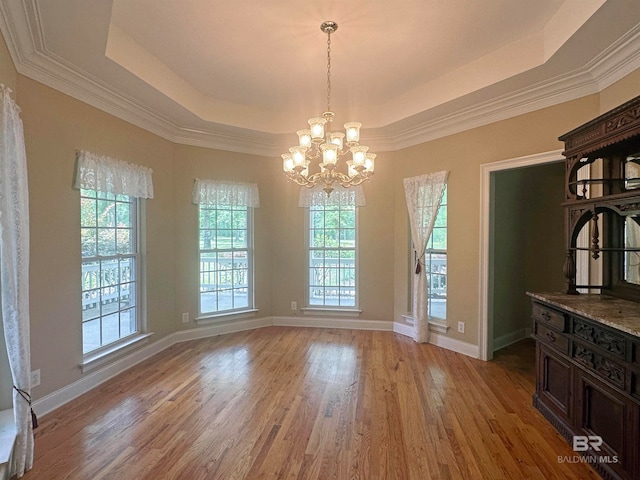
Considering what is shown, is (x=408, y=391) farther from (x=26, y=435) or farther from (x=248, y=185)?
(x=248, y=185)

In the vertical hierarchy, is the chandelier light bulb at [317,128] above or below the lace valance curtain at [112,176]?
above

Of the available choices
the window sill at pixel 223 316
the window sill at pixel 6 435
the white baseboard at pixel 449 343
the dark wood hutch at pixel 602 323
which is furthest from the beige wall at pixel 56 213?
the dark wood hutch at pixel 602 323

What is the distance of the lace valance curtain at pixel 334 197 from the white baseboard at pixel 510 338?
2576mm

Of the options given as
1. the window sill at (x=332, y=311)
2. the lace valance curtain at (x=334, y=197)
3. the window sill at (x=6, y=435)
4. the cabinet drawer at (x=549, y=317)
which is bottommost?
the window sill at (x=6, y=435)

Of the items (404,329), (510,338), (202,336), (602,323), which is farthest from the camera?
(404,329)

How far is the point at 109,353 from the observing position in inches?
133

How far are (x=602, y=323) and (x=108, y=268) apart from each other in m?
4.17

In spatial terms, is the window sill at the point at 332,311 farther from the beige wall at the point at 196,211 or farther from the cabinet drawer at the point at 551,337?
the cabinet drawer at the point at 551,337

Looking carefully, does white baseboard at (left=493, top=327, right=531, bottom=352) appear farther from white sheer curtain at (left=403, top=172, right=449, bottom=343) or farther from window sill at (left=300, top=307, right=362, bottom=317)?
window sill at (left=300, top=307, right=362, bottom=317)

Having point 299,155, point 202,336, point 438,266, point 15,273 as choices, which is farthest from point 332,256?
point 15,273

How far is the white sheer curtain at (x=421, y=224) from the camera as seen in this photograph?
14.1 feet

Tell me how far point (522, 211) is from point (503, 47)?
2296 mm

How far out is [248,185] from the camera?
4.91m

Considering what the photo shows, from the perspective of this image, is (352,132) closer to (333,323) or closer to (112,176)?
(112,176)
